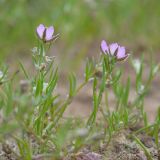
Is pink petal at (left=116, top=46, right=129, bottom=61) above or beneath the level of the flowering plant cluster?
above

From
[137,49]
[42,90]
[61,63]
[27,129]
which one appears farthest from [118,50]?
[137,49]

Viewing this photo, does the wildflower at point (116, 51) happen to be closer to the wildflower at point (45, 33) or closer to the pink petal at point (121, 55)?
the pink petal at point (121, 55)

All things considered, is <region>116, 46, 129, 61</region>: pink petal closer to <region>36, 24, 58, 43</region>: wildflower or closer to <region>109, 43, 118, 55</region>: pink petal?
<region>109, 43, 118, 55</region>: pink petal

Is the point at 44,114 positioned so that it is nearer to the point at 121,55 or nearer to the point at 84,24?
the point at 121,55

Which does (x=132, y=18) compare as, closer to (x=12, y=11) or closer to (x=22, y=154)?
(x=12, y=11)

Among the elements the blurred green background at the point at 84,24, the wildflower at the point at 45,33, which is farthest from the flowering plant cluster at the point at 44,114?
the blurred green background at the point at 84,24

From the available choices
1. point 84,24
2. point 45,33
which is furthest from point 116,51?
point 84,24

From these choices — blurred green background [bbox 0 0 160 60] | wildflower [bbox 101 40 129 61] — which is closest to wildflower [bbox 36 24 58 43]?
wildflower [bbox 101 40 129 61]

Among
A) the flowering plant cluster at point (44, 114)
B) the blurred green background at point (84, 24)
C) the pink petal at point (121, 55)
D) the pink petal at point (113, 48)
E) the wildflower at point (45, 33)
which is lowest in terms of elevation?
the flowering plant cluster at point (44, 114)
